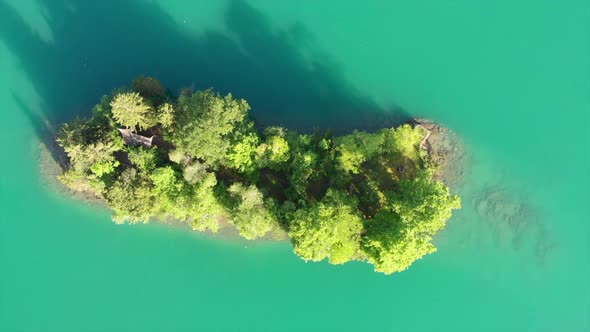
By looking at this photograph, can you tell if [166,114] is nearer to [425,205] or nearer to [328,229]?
[328,229]

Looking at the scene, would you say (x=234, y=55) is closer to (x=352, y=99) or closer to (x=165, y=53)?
(x=165, y=53)

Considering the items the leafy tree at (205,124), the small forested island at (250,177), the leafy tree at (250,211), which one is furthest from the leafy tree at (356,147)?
the leafy tree at (205,124)

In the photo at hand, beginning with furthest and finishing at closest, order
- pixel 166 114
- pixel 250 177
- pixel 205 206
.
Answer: pixel 250 177 → pixel 205 206 → pixel 166 114

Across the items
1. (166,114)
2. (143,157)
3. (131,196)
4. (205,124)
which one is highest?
(166,114)

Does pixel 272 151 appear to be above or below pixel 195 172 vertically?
above

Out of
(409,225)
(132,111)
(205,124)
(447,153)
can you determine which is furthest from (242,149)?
(447,153)

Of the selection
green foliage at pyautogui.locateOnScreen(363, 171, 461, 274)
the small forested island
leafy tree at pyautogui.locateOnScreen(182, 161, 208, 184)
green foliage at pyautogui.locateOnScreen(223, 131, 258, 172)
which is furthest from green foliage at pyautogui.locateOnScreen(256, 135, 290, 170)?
green foliage at pyautogui.locateOnScreen(363, 171, 461, 274)
